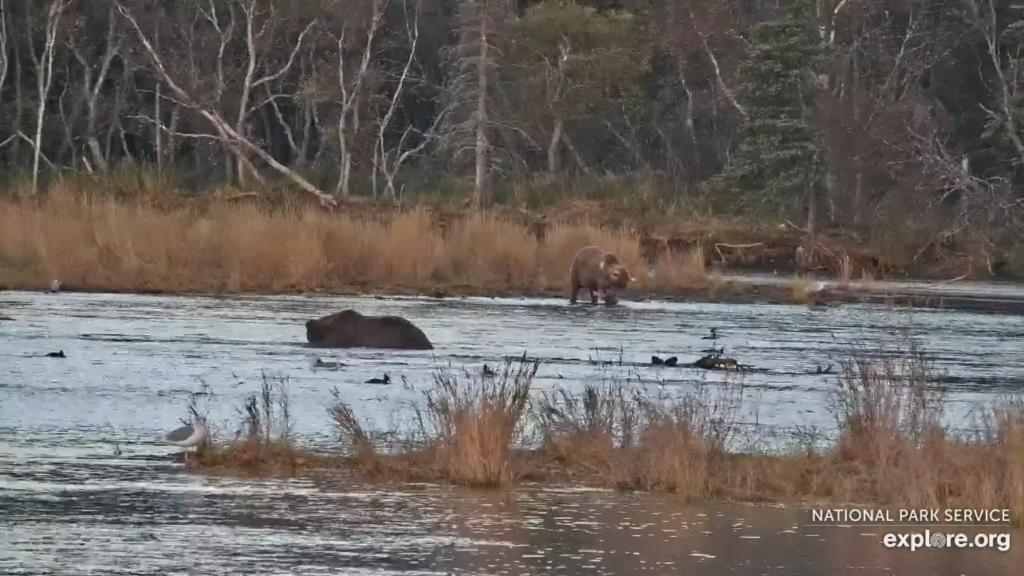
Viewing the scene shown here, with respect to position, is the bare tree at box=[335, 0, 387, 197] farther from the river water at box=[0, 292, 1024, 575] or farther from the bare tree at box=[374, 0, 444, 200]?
the river water at box=[0, 292, 1024, 575]

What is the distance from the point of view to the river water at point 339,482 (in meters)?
9.16

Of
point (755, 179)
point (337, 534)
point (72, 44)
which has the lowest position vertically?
point (337, 534)

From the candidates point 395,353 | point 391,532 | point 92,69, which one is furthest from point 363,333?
point 92,69

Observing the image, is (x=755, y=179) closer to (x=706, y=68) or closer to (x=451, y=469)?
(x=706, y=68)

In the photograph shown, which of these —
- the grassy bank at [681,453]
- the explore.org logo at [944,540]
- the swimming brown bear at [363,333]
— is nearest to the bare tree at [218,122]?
the swimming brown bear at [363,333]

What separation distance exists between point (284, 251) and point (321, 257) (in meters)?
0.64

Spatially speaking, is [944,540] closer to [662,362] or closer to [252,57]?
[662,362]

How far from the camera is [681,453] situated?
11.3m

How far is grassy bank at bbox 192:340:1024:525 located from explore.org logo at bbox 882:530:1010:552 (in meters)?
0.50

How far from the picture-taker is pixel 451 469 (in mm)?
11430

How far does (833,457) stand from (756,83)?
1325 inches

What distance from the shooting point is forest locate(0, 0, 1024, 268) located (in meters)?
42.6

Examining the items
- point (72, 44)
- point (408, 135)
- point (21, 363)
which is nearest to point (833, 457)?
point (21, 363)

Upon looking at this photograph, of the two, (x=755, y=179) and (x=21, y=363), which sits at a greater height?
(x=755, y=179)
